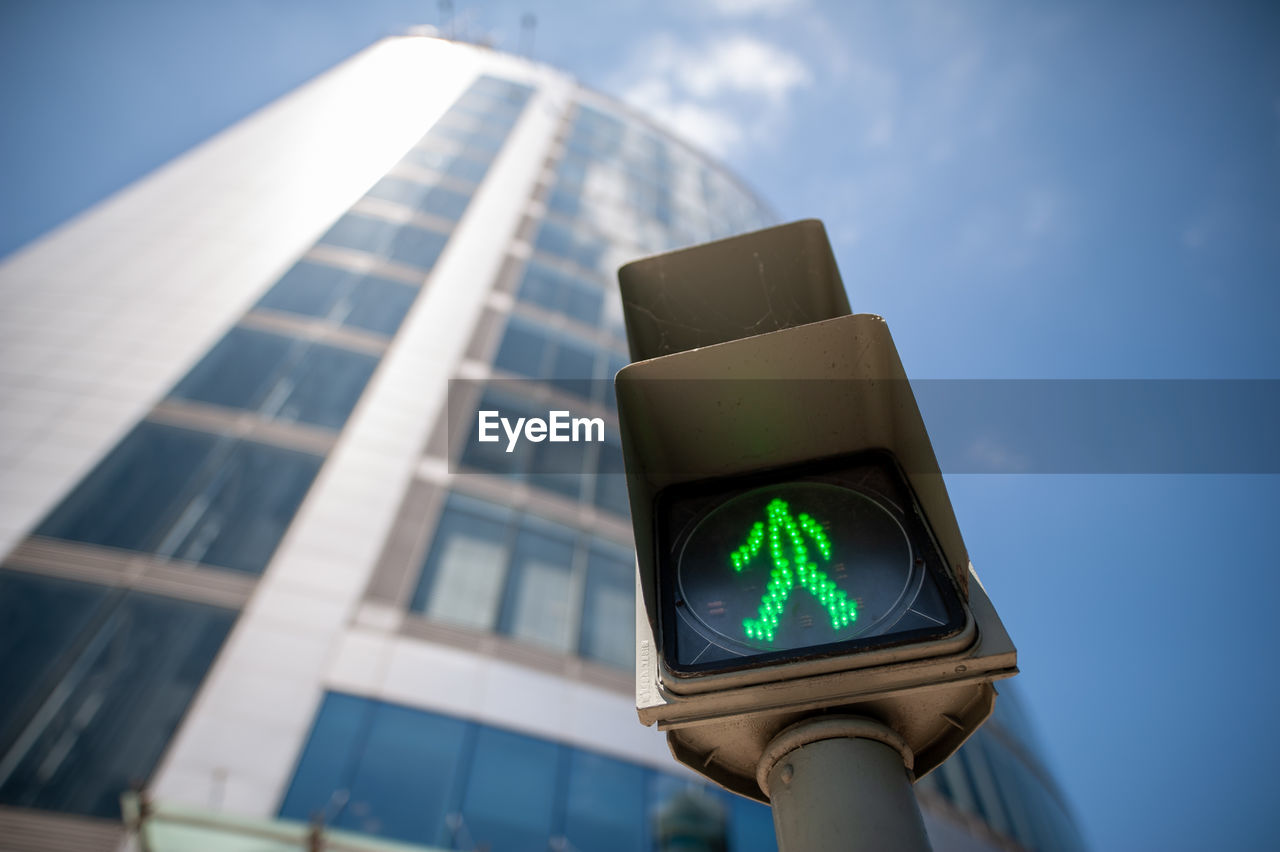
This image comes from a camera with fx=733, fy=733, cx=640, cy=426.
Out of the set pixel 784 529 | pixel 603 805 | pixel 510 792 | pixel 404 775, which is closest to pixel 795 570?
pixel 784 529

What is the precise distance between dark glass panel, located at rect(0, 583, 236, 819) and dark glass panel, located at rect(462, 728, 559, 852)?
342 cm

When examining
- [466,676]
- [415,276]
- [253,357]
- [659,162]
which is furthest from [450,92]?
[466,676]

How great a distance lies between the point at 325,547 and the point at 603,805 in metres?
5.24

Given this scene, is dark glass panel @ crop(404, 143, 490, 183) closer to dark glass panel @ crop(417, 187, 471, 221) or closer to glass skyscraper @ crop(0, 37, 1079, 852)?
glass skyscraper @ crop(0, 37, 1079, 852)

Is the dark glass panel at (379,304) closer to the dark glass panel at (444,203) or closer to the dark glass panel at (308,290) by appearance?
the dark glass panel at (308,290)

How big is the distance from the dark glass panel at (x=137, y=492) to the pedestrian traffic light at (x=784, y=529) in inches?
410

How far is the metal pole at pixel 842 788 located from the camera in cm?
127

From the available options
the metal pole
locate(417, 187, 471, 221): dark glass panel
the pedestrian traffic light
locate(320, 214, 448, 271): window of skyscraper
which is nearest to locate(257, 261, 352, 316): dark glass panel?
locate(320, 214, 448, 271): window of skyscraper

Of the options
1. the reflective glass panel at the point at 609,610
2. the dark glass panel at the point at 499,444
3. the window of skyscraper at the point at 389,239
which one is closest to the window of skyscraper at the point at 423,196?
the window of skyscraper at the point at 389,239

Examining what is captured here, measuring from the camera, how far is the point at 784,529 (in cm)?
175

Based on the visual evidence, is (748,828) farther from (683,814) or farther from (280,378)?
(280,378)

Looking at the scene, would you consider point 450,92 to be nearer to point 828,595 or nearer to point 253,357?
point 253,357

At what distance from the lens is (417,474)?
12.1m

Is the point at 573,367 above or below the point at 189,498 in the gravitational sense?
above
